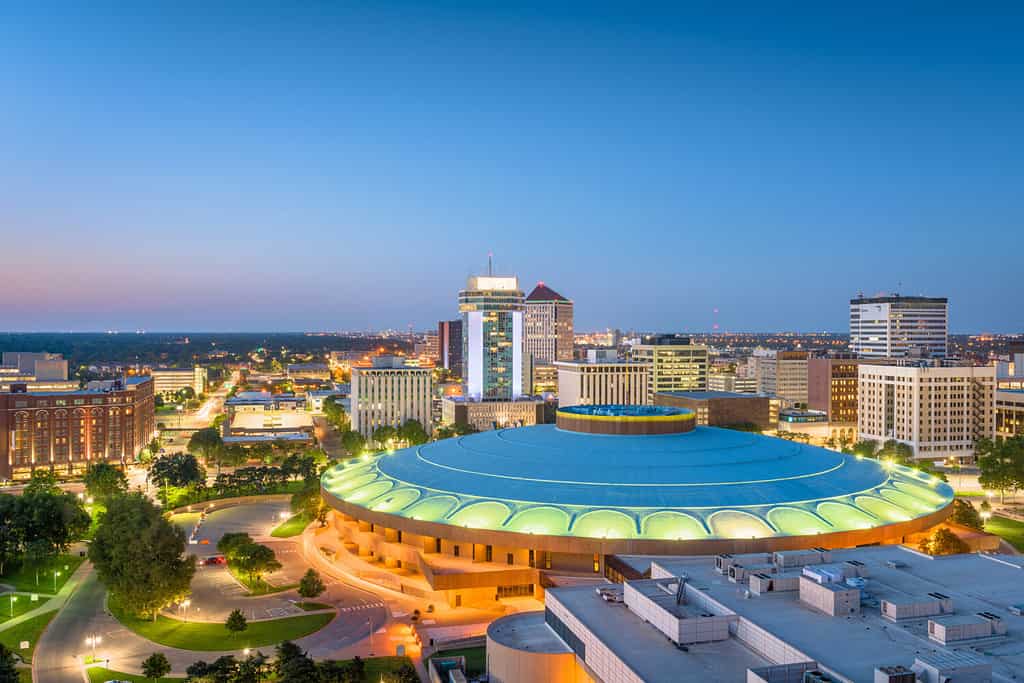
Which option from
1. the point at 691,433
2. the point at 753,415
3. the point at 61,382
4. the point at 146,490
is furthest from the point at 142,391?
the point at 753,415

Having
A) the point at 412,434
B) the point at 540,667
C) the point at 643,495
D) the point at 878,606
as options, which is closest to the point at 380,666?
the point at 540,667

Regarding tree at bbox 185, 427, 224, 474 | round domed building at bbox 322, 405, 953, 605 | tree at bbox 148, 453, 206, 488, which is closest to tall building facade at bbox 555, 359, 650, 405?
tree at bbox 185, 427, 224, 474

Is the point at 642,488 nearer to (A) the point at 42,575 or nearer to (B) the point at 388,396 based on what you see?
(A) the point at 42,575

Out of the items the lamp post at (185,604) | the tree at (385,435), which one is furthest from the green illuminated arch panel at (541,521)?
the tree at (385,435)

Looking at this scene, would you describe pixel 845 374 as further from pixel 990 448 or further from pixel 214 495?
pixel 214 495

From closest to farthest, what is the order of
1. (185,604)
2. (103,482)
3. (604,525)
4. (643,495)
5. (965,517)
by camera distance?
(604,525) < (185,604) < (643,495) < (965,517) < (103,482)

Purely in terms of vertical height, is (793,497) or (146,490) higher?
(793,497)
